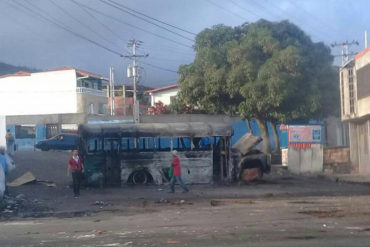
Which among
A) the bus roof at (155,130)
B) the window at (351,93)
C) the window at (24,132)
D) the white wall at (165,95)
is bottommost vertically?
the bus roof at (155,130)

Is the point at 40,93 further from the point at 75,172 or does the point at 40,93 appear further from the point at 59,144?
the point at 75,172

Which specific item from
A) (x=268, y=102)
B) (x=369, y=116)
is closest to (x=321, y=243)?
(x=369, y=116)

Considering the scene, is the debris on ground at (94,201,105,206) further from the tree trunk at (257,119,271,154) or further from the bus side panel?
the tree trunk at (257,119,271,154)

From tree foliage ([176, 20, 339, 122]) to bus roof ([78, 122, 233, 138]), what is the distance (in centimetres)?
906

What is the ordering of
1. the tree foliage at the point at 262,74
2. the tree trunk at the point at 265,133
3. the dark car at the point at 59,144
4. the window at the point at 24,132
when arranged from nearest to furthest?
the tree foliage at the point at 262,74, the tree trunk at the point at 265,133, the dark car at the point at 59,144, the window at the point at 24,132

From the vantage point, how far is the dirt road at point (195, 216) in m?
10.7

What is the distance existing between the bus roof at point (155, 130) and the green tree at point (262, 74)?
907 centimetres

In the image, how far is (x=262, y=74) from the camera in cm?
3272

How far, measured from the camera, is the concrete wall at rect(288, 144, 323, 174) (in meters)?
30.2

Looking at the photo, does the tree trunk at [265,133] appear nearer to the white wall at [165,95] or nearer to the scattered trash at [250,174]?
the scattered trash at [250,174]

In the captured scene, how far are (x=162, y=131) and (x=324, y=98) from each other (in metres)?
14.4

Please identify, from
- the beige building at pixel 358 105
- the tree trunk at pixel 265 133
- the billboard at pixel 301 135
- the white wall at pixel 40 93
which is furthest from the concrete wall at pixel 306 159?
the white wall at pixel 40 93

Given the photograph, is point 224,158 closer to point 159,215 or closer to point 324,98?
point 159,215

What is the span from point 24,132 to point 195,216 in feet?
143
